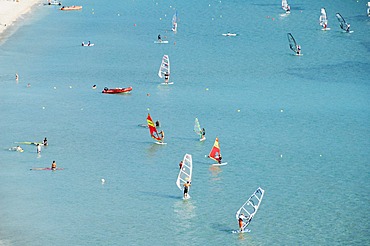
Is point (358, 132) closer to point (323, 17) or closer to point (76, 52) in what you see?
point (76, 52)

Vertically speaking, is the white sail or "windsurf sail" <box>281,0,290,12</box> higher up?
the white sail

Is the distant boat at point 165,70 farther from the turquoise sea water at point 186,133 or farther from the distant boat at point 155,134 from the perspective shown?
the distant boat at point 155,134

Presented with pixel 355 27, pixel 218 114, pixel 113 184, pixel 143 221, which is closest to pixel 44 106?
pixel 218 114

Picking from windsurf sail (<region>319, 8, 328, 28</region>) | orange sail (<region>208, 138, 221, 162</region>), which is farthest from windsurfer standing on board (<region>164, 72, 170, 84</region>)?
windsurf sail (<region>319, 8, 328, 28</region>)

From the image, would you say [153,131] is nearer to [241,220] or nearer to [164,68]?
[241,220]

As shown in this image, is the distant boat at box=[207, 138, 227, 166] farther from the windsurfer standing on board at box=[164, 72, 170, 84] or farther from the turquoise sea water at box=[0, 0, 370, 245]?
the windsurfer standing on board at box=[164, 72, 170, 84]

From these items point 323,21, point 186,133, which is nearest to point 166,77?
point 186,133
